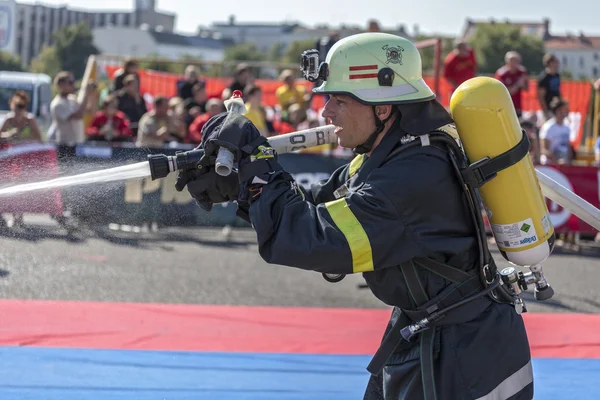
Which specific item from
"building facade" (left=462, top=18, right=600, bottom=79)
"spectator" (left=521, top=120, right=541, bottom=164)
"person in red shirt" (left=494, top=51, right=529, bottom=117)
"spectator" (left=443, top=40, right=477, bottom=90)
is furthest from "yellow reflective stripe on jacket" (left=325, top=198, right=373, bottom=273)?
"building facade" (left=462, top=18, right=600, bottom=79)

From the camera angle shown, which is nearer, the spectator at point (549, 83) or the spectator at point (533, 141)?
the spectator at point (533, 141)

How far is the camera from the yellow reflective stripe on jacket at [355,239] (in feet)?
8.32

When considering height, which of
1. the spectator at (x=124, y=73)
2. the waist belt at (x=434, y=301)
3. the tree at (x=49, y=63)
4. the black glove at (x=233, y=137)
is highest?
the black glove at (x=233, y=137)

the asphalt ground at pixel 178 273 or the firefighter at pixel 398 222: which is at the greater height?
the firefighter at pixel 398 222

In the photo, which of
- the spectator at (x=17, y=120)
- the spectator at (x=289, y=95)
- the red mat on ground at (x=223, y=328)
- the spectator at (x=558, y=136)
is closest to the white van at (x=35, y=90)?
the spectator at (x=289, y=95)

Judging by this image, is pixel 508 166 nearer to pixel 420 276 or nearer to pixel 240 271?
pixel 420 276

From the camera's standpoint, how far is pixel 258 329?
5.82 m

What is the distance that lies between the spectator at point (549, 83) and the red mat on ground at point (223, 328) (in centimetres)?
675

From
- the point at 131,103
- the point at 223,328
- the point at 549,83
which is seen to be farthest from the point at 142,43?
the point at 223,328

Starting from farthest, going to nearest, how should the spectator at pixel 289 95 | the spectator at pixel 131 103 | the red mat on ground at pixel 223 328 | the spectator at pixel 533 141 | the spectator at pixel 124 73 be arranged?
1. the spectator at pixel 289 95
2. the spectator at pixel 124 73
3. the spectator at pixel 131 103
4. the spectator at pixel 533 141
5. the red mat on ground at pixel 223 328

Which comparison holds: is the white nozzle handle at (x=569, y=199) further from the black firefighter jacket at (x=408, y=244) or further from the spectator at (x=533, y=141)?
the spectator at (x=533, y=141)

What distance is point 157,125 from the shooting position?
10352mm

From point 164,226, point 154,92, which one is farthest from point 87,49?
point 164,226

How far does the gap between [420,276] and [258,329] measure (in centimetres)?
323
